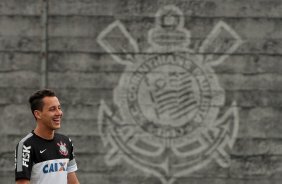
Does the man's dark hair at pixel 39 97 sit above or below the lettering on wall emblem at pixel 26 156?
above

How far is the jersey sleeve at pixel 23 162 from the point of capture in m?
4.47

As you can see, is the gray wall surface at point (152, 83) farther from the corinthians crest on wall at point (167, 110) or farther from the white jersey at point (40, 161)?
the white jersey at point (40, 161)

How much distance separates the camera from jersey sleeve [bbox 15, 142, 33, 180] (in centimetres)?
447

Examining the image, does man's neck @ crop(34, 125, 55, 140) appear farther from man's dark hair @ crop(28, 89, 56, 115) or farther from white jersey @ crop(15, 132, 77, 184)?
man's dark hair @ crop(28, 89, 56, 115)

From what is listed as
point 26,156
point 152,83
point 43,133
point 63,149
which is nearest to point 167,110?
point 152,83

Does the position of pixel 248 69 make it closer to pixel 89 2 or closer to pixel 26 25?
pixel 89 2

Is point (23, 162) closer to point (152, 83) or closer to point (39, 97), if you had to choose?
point (39, 97)

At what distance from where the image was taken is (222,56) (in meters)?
8.16

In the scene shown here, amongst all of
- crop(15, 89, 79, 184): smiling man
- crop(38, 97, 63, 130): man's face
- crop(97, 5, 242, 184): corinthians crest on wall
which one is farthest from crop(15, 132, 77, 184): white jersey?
crop(97, 5, 242, 184): corinthians crest on wall

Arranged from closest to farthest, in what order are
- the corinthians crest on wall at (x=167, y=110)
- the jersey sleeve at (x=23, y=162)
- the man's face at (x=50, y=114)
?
the jersey sleeve at (x=23, y=162) < the man's face at (x=50, y=114) < the corinthians crest on wall at (x=167, y=110)

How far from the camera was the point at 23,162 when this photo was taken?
4.48 meters

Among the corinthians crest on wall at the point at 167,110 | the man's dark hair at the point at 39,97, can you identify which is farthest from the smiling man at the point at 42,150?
the corinthians crest on wall at the point at 167,110

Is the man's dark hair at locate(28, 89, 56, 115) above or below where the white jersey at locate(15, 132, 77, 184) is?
above

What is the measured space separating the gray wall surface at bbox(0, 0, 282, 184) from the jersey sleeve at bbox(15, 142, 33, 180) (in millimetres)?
3578
